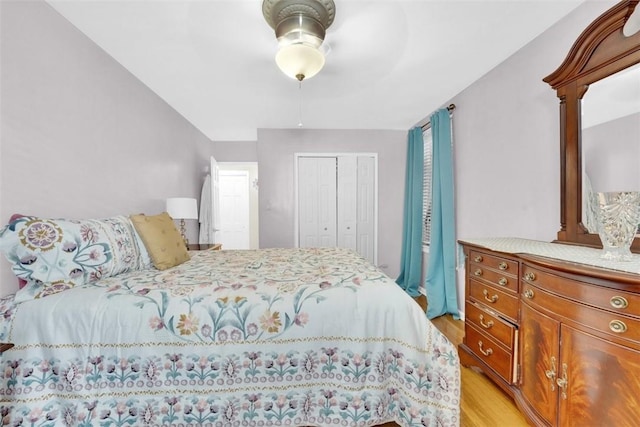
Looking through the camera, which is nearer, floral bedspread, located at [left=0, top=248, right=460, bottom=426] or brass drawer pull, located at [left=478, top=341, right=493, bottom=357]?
floral bedspread, located at [left=0, top=248, right=460, bottom=426]

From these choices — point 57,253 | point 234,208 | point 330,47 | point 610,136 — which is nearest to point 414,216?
point 610,136

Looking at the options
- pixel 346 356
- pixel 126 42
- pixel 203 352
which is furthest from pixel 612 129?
pixel 126 42

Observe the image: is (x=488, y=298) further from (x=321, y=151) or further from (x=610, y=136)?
(x=321, y=151)

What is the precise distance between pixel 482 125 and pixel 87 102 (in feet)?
11.2

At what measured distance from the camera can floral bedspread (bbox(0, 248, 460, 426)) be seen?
1.18 meters

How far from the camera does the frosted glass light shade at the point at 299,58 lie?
67.0 inches

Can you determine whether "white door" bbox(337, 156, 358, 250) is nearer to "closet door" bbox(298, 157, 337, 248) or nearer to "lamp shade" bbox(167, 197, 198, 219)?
"closet door" bbox(298, 157, 337, 248)

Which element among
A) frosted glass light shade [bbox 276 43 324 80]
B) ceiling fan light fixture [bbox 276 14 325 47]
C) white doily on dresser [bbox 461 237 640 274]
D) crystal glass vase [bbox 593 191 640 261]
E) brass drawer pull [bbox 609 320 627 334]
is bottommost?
brass drawer pull [bbox 609 320 627 334]

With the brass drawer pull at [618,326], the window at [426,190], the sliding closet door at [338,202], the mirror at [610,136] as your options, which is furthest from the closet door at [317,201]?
the brass drawer pull at [618,326]

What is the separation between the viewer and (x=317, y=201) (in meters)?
4.37

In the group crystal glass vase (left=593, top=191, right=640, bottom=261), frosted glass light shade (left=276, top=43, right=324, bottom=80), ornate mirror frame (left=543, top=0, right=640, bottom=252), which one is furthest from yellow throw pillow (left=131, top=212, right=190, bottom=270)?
ornate mirror frame (left=543, top=0, right=640, bottom=252)

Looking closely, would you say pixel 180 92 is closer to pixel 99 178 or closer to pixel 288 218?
pixel 99 178

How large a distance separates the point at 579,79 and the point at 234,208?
567 centimetres

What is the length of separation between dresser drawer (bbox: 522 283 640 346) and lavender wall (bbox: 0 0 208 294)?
2.84 m
